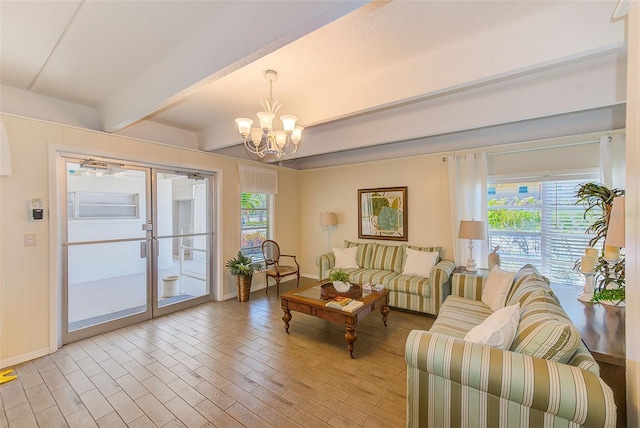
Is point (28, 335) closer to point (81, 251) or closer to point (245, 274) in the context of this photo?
point (81, 251)

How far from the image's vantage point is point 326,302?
2898 mm

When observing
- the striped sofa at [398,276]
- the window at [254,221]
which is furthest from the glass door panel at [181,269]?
the striped sofa at [398,276]

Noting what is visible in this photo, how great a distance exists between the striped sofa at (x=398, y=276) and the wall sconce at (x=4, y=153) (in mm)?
3920

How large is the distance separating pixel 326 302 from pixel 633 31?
9.39 feet

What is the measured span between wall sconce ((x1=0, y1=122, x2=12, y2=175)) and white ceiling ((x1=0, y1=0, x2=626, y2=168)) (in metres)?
0.56

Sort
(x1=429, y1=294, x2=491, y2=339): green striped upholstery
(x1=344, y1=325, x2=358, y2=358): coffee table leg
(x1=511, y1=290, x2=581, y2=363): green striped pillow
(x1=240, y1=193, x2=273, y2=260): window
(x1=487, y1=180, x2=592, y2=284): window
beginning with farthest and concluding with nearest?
(x1=240, y1=193, x2=273, y2=260): window < (x1=487, y1=180, x2=592, y2=284): window < (x1=344, y1=325, x2=358, y2=358): coffee table leg < (x1=429, y1=294, x2=491, y2=339): green striped upholstery < (x1=511, y1=290, x2=581, y2=363): green striped pillow

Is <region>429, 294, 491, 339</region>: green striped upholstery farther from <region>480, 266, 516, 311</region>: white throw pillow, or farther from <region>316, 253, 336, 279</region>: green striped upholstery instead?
<region>316, 253, 336, 279</region>: green striped upholstery

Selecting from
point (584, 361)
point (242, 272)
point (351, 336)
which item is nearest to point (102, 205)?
point (242, 272)

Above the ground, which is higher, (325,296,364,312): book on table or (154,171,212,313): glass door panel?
(154,171,212,313): glass door panel

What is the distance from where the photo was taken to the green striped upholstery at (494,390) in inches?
45.8

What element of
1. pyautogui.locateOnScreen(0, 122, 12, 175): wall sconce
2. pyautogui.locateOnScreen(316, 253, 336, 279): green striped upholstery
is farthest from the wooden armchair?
pyautogui.locateOnScreen(0, 122, 12, 175): wall sconce

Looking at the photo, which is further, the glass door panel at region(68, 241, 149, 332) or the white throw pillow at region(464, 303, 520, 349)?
the glass door panel at region(68, 241, 149, 332)

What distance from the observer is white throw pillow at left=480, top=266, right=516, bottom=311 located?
2.64 meters

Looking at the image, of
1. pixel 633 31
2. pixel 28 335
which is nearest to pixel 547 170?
pixel 633 31
